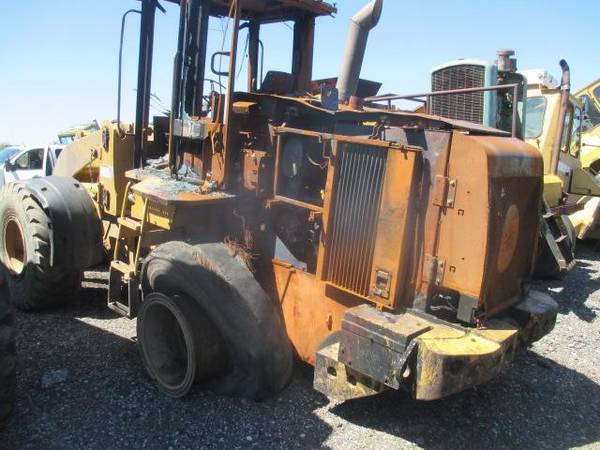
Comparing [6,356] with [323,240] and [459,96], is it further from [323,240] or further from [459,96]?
[459,96]

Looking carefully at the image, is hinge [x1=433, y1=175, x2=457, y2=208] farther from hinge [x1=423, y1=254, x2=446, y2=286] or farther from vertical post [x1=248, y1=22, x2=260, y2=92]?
vertical post [x1=248, y1=22, x2=260, y2=92]

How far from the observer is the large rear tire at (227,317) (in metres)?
3.49

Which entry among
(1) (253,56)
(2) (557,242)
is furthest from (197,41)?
(2) (557,242)

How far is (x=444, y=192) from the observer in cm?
312

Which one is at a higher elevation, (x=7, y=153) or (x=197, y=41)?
(x=197, y=41)

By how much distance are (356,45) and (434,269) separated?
1725mm

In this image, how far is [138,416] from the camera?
3459mm

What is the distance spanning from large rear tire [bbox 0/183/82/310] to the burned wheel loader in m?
0.84

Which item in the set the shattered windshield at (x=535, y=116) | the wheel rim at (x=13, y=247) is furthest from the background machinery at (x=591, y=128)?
the wheel rim at (x=13, y=247)

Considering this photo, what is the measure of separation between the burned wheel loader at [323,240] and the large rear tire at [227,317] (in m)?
0.01

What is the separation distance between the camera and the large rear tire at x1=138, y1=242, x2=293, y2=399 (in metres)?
3.49

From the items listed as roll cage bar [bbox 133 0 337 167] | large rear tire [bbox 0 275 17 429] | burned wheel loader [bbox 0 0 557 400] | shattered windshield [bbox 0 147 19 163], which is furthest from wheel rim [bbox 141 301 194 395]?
shattered windshield [bbox 0 147 19 163]

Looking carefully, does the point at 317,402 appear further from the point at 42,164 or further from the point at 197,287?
the point at 42,164

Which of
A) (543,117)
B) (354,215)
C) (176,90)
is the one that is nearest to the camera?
(354,215)
